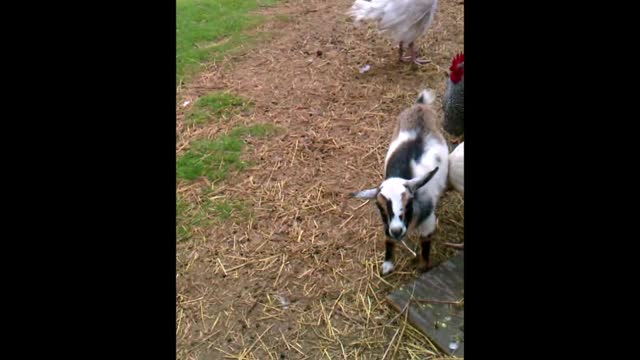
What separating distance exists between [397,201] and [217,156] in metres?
2.20

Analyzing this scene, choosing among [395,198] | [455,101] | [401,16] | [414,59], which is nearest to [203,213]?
[395,198]

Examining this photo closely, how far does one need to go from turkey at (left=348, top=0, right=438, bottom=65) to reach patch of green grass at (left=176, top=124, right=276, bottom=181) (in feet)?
5.49

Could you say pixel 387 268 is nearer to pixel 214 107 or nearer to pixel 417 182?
pixel 417 182

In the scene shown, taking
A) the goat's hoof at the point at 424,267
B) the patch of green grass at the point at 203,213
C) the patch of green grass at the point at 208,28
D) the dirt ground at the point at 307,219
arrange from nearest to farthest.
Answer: the dirt ground at the point at 307,219
the goat's hoof at the point at 424,267
the patch of green grass at the point at 203,213
the patch of green grass at the point at 208,28

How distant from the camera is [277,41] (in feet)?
21.1

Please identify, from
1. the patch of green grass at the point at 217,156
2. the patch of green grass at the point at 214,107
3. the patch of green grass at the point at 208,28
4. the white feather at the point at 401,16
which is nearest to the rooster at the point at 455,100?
the white feather at the point at 401,16

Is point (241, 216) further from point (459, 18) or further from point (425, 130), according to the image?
point (459, 18)

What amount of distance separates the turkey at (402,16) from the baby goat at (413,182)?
72.4 inches

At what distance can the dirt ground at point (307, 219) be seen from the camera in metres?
3.06

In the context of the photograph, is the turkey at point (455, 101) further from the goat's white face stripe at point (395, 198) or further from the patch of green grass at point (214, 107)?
the patch of green grass at point (214, 107)

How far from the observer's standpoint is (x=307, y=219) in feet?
12.7
